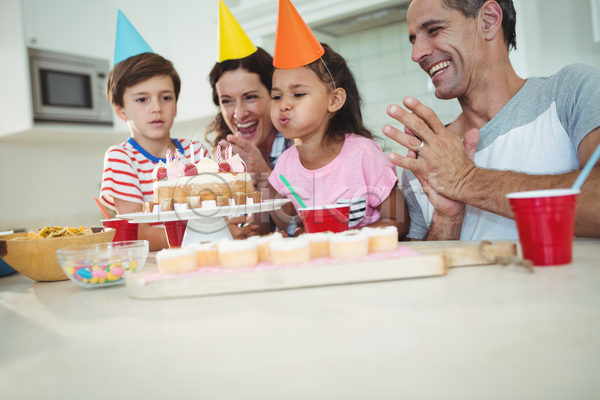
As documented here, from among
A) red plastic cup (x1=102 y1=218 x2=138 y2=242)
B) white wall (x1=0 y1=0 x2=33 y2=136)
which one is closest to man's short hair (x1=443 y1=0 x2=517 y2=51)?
red plastic cup (x1=102 y1=218 x2=138 y2=242)

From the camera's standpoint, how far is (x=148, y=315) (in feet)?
1.85

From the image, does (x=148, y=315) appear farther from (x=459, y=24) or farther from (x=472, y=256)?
(x=459, y=24)

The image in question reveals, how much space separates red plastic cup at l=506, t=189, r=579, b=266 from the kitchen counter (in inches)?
1.6

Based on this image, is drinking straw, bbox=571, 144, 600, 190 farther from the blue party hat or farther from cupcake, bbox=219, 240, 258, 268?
the blue party hat

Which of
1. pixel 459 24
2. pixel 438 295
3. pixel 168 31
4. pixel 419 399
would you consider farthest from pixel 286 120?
pixel 168 31

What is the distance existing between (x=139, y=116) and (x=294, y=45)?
2.14 feet

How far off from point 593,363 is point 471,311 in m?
0.12

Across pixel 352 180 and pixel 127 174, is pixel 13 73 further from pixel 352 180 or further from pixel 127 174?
pixel 352 180

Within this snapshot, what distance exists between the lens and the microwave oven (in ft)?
9.23

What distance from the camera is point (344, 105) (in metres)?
1.64

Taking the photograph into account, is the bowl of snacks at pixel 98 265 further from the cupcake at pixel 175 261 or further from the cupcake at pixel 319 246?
the cupcake at pixel 319 246

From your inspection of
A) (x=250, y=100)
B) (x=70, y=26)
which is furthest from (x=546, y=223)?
(x=70, y=26)

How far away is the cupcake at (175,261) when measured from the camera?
2.17 ft

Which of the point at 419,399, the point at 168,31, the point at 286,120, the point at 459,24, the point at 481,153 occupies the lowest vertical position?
the point at 419,399
